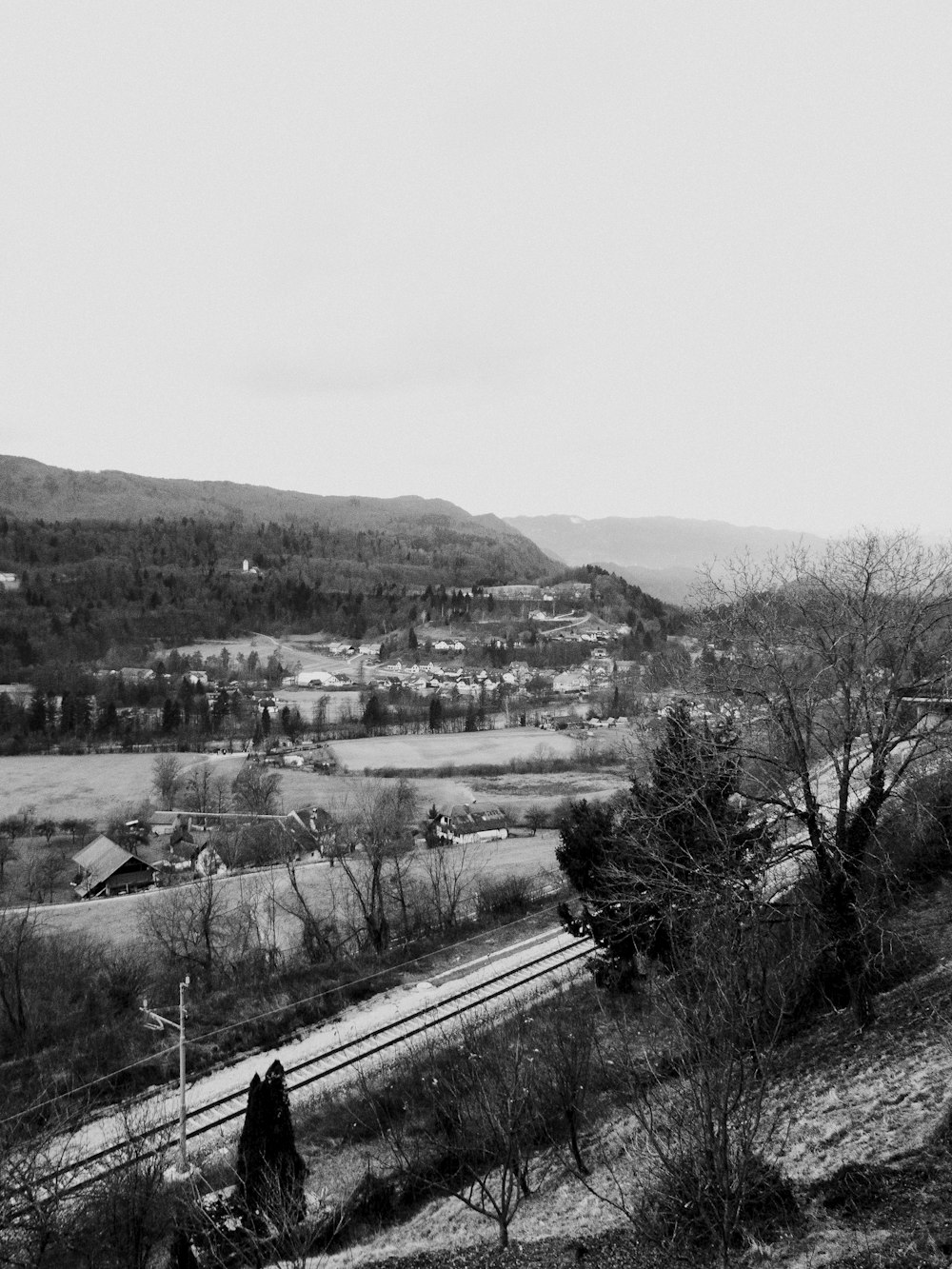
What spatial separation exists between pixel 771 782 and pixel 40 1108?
37.2 feet

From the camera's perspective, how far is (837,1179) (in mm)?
6477

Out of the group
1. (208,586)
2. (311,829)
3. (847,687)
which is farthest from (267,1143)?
(208,586)

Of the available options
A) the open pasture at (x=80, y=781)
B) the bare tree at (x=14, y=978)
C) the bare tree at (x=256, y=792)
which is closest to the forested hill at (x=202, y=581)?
the open pasture at (x=80, y=781)

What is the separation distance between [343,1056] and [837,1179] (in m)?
8.79

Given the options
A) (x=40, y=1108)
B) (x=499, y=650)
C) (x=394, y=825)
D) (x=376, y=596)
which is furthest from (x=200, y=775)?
(x=376, y=596)

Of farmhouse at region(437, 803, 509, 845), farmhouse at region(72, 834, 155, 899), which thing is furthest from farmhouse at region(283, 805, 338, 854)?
farmhouse at region(72, 834, 155, 899)

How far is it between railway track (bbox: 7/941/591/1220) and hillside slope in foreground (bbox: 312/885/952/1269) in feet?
12.1

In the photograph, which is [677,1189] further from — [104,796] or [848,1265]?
[104,796]

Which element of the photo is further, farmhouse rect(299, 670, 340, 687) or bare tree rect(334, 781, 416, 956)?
farmhouse rect(299, 670, 340, 687)

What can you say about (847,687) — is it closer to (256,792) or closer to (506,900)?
(506,900)

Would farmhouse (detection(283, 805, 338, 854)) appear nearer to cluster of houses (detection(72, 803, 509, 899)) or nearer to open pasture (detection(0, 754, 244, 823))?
cluster of houses (detection(72, 803, 509, 899))

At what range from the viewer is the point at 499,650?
95.9m

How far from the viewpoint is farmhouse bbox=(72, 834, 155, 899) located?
30.0 m

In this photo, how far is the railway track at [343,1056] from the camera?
407 inches
